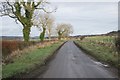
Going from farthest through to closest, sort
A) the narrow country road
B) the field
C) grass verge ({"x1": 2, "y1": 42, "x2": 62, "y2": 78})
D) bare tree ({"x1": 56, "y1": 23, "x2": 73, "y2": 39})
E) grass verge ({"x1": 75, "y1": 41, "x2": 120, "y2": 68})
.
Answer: bare tree ({"x1": 56, "y1": 23, "x2": 73, "y2": 39}) < the field < grass verge ({"x1": 75, "y1": 41, "x2": 120, "y2": 68}) < grass verge ({"x1": 2, "y1": 42, "x2": 62, "y2": 78}) < the narrow country road

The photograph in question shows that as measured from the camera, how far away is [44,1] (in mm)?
49844

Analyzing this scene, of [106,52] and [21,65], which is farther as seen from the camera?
[106,52]

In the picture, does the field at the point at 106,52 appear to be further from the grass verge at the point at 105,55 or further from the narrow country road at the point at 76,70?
the narrow country road at the point at 76,70

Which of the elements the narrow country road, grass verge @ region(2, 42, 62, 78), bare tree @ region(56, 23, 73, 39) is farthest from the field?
bare tree @ region(56, 23, 73, 39)

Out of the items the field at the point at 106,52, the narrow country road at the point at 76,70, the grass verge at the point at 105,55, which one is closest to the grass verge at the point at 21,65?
the narrow country road at the point at 76,70

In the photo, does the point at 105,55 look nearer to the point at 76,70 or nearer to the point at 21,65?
the point at 76,70

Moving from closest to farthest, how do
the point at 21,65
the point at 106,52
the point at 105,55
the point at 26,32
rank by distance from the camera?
the point at 21,65 → the point at 105,55 → the point at 106,52 → the point at 26,32

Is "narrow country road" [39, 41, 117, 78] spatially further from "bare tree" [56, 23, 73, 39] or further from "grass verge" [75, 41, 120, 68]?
"bare tree" [56, 23, 73, 39]

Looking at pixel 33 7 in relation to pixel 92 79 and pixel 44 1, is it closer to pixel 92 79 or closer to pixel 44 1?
pixel 44 1

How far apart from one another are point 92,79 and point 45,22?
82905 millimetres

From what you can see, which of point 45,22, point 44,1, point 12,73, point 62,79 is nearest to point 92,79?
point 62,79

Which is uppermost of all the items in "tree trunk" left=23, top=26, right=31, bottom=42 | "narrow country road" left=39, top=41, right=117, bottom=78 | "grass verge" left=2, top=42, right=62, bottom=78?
"tree trunk" left=23, top=26, right=31, bottom=42

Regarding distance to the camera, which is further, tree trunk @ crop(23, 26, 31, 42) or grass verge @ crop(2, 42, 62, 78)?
tree trunk @ crop(23, 26, 31, 42)

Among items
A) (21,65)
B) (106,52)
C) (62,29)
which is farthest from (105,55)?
(62,29)
